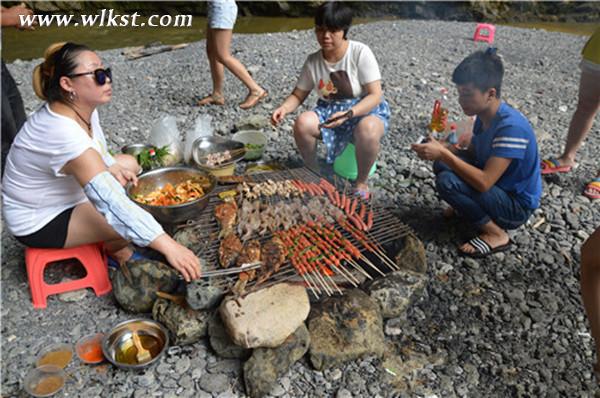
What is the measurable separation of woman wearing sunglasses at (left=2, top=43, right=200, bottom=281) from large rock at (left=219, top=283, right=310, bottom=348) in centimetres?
39

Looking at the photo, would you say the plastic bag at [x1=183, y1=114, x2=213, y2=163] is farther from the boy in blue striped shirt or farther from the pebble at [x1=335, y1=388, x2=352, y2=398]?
the pebble at [x1=335, y1=388, x2=352, y2=398]

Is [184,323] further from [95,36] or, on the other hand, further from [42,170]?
[95,36]

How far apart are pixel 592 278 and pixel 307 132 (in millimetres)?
2992

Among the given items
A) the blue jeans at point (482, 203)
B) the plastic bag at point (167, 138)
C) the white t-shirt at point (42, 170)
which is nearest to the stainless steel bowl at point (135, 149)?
the plastic bag at point (167, 138)

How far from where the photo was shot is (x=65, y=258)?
11.8 ft

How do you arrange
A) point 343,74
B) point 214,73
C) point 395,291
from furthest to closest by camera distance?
Answer: point 214,73 → point 343,74 → point 395,291

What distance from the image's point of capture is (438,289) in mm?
3781

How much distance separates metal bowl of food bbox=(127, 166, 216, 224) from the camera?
3.51 meters

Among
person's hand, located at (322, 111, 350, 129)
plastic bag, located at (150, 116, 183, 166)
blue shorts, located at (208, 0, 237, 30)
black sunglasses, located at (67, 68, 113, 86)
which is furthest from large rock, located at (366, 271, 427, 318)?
blue shorts, located at (208, 0, 237, 30)

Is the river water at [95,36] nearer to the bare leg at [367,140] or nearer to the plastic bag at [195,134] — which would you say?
the plastic bag at [195,134]

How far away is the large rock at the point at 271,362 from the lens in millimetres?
2854

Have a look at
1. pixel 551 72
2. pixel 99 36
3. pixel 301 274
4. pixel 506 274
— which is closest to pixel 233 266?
pixel 301 274

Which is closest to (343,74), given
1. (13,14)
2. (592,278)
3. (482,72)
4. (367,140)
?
(367,140)

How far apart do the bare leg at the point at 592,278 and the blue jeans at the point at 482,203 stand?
1.22m
